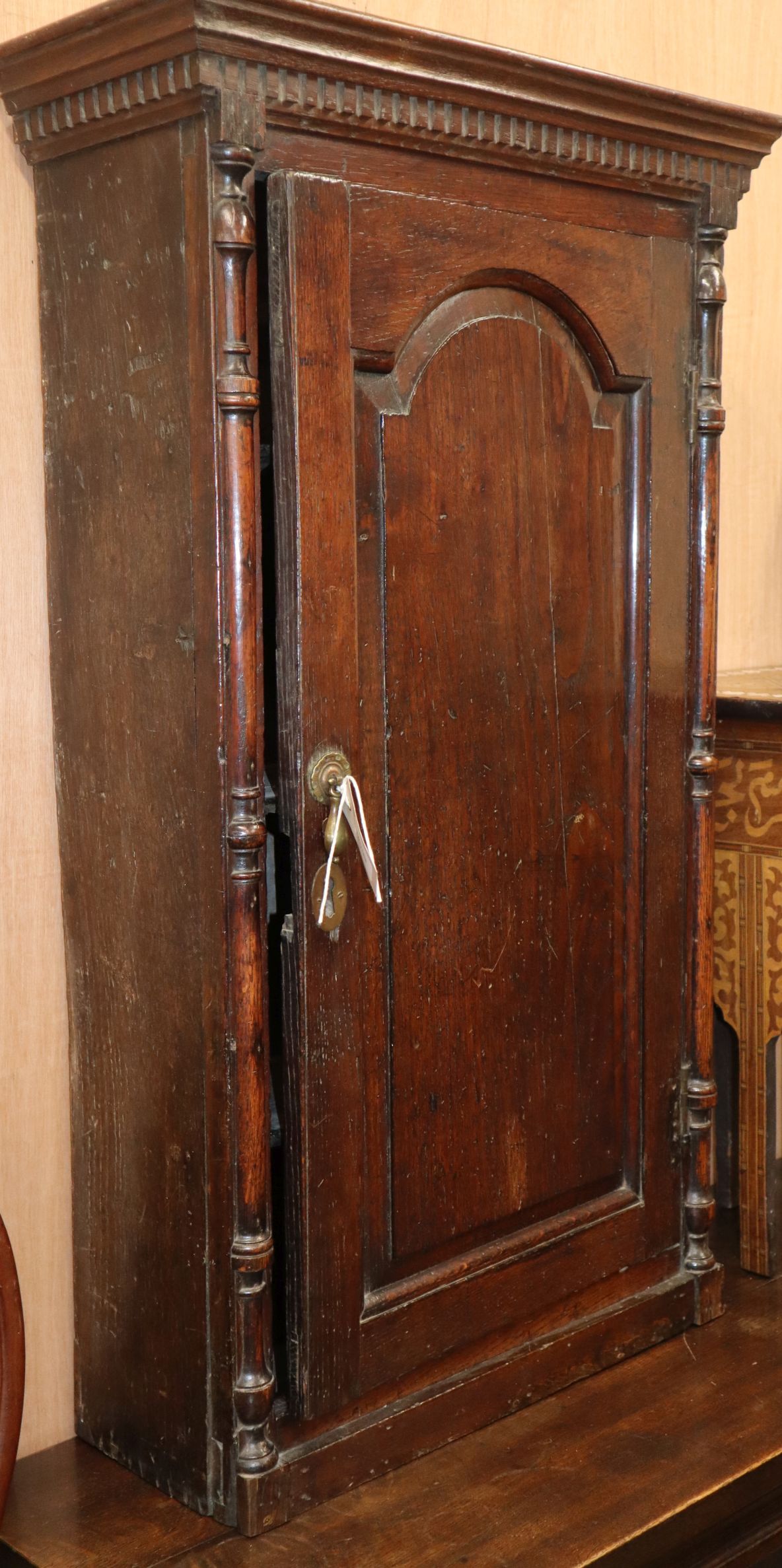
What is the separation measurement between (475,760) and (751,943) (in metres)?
0.71

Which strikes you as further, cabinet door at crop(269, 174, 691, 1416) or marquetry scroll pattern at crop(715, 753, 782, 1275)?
marquetry scroll pattern at crop(715, 753, 782, 1275)

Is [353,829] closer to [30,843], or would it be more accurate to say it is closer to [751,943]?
[30,843]

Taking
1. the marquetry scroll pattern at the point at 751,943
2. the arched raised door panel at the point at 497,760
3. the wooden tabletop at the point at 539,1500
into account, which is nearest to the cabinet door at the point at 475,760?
the arched raised door panel at the point at 497,760

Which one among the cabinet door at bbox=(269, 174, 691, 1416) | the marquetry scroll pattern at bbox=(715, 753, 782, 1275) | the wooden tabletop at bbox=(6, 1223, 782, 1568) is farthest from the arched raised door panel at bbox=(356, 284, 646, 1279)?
the marquetry scroll pattern at bbox=(715, 753, 782, 1275)

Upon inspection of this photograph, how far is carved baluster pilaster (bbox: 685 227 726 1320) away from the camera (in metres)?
1.91

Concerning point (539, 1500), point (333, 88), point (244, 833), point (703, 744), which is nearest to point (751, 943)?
point (703, 744)

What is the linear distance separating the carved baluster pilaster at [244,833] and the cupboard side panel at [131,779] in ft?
0.11

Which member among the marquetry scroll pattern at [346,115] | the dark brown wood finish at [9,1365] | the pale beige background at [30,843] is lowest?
the dark brown wood finish at [9,1365]

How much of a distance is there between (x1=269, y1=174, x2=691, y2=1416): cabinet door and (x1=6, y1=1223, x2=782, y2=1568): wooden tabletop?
11cm

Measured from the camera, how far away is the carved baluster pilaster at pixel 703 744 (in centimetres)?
191

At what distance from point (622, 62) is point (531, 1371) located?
6.14 ft

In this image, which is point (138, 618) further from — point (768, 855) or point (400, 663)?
point (768, 855)

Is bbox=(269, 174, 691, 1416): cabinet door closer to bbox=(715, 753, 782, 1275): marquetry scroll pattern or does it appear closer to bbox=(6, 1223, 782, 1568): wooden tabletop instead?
bbox=(6, 1223, 782, 1568): wooden tabletop

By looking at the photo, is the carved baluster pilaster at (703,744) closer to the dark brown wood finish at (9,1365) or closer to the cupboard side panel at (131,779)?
the cupboard side panel at (131,779)
